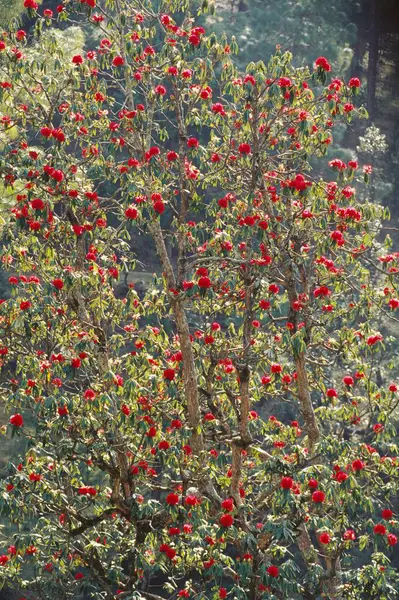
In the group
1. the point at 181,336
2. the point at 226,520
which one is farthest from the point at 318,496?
the point at 181,336

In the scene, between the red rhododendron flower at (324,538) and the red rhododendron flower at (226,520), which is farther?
the red rhododendron flower at (324,538)

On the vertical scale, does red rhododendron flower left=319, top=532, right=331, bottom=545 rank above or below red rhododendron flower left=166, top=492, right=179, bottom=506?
below

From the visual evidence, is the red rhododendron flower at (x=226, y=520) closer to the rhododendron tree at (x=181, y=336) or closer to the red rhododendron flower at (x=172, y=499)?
the rhododendron tree at (x=181, y=336)

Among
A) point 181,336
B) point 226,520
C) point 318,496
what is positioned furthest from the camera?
point 181,336

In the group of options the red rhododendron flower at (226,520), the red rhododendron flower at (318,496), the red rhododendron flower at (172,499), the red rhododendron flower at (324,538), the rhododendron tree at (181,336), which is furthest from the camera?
the red rhododendron flower at (324,538)

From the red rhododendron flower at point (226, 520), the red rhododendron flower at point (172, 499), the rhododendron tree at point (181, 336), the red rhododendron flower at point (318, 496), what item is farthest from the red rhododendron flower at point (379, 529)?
the red rhododendron flower at point (172, 499)

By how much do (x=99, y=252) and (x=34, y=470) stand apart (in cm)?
207

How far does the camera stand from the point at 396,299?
21.0ft

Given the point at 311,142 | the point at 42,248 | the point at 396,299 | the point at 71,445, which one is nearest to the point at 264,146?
the point at 311,142

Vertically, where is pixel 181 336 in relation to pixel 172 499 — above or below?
above

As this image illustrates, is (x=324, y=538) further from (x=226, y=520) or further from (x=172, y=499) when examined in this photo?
(x=172, y=499)

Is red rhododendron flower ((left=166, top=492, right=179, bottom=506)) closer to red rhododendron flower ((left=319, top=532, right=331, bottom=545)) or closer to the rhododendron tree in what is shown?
the rhododendron tree

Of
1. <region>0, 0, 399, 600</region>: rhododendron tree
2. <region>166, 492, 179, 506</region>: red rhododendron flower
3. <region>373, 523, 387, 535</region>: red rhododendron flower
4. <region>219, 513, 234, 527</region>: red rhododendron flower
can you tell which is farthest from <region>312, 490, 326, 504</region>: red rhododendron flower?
<region>166, 492, 179, 506</region>: red rhododendron flower

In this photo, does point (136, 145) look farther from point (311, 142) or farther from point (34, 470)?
point (34, 470)
